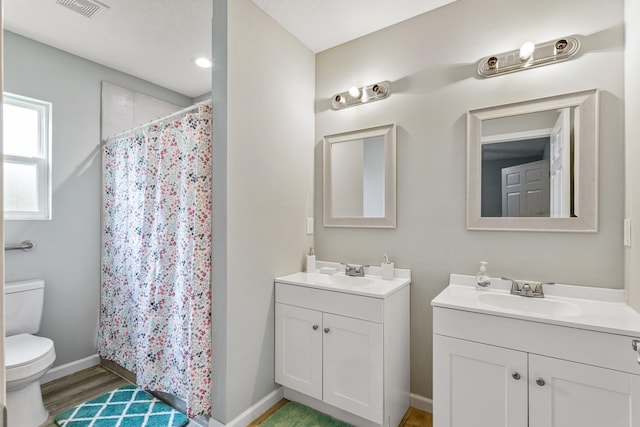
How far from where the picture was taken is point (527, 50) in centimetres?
168

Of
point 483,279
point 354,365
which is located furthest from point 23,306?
point 483,279

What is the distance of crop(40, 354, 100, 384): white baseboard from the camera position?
2371 mm

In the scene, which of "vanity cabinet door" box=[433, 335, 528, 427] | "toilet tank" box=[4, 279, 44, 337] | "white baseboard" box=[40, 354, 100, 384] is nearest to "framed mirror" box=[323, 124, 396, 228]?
"vanity cabinet door" box=[433, 335, 528, 427]

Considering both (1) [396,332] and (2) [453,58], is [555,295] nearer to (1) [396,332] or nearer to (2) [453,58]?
(1) [396,332]

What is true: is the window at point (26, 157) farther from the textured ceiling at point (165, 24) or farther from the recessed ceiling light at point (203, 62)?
the recessed ceiling light at point (203, 62)

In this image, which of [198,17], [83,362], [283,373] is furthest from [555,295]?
[83,362]

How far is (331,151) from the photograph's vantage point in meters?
2.43

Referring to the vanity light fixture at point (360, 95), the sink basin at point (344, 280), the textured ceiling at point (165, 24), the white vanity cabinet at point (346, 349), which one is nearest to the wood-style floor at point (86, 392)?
the white vanity cabinet at point (346, 349)

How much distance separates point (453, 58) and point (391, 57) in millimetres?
421

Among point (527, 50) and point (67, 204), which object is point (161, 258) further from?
point (527, 50)

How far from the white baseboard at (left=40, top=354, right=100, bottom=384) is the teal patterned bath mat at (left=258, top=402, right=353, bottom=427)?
1.71 metres

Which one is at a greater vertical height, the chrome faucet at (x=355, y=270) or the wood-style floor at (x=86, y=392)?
the chrome faucet at (x=355, y=270)

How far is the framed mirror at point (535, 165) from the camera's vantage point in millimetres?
1601

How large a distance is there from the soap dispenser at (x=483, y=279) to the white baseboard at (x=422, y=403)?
2.69ft
